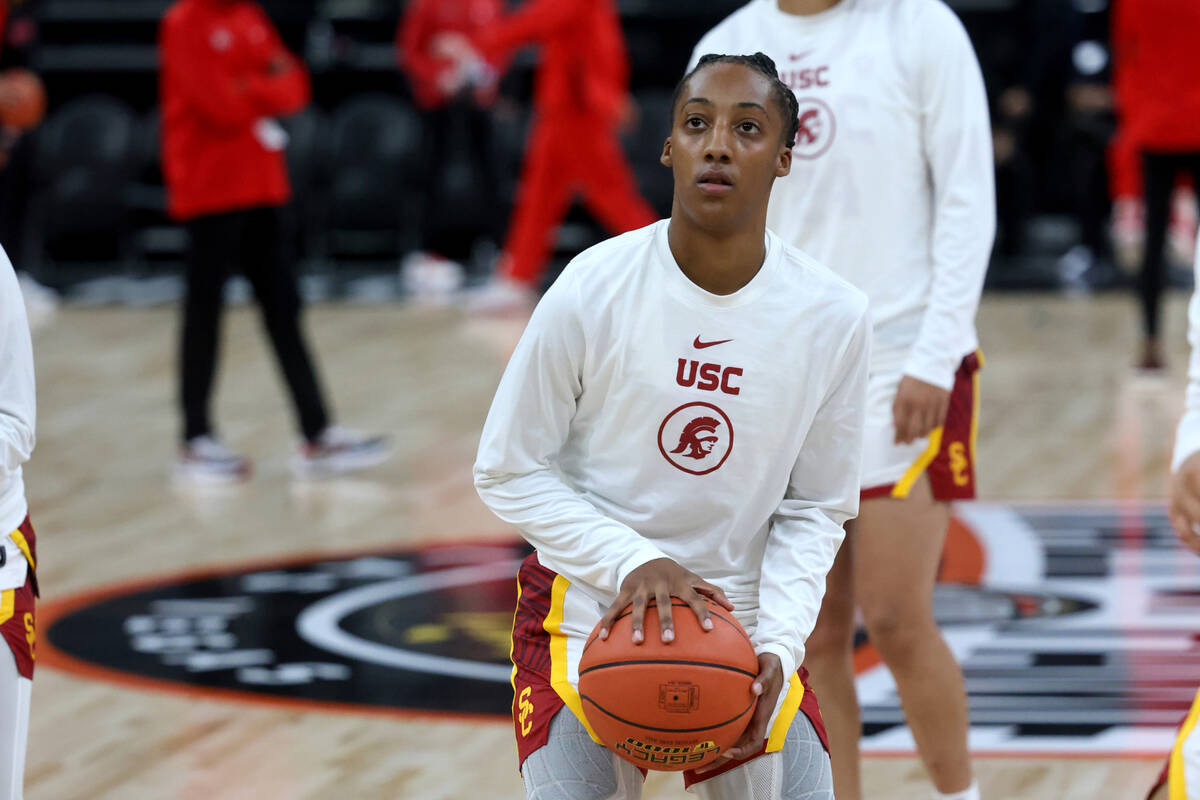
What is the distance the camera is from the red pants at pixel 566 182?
997 cm

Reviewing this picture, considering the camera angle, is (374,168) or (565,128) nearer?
(565,128)

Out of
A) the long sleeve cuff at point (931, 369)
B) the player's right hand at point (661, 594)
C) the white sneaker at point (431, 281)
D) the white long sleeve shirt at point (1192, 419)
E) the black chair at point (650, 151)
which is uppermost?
the white long sleeve shirt at point (1192, 419)

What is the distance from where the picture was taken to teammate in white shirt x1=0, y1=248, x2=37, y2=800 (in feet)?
8.80

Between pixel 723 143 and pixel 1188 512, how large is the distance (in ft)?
2.44

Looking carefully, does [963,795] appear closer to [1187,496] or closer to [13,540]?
[1187,496]

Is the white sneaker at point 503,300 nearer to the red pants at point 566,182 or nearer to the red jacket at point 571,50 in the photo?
the red pants at point 566,182

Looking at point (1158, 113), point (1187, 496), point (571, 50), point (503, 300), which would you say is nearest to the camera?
point (1187, 496)

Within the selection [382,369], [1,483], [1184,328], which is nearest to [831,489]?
[1,483]

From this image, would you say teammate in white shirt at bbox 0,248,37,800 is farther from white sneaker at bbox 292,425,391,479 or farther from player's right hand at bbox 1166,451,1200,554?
white sneaker at bbox 292,425,391,479

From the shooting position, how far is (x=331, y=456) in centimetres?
690

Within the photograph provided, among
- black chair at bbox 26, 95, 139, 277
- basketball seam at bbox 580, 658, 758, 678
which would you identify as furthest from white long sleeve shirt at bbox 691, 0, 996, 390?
black chair at bbox 26, 95, 139, 277

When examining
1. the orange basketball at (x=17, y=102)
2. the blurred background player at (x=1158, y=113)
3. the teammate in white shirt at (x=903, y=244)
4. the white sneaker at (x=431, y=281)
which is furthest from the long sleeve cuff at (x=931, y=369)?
the white sneaker at (x=431, y=281)

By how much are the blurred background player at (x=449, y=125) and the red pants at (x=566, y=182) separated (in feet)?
3.77

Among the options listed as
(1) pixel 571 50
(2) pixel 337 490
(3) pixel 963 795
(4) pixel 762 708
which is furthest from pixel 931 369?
(1) pixel 571 50
